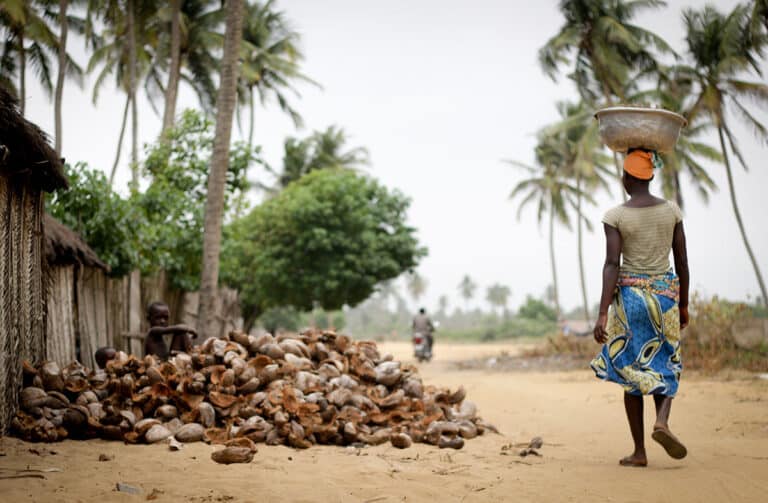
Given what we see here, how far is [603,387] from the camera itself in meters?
9.65

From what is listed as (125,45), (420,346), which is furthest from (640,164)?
(125,45)

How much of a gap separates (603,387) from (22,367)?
25.1 ft

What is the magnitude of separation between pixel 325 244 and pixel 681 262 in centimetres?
1555

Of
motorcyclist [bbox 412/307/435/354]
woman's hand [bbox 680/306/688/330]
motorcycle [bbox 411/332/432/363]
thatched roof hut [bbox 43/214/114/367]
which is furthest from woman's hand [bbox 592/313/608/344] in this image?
motorcycle [bbox 411/332/432/363]

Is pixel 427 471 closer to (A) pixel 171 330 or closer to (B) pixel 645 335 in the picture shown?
(B) pixel 645 335

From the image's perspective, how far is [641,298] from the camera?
381 centimetres

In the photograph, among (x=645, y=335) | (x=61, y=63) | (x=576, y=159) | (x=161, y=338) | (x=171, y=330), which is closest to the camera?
(x=645, y=335)

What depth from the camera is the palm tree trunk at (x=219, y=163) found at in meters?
8.84

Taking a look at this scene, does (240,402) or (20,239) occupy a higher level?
(20,239)

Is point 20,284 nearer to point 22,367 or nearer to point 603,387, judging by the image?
point 22,367

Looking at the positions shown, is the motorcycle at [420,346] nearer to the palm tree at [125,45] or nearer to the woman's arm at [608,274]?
the palm tree at [125,45]

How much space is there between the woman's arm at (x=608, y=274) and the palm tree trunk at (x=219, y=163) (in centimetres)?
608

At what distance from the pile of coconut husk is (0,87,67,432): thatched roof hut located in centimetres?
26

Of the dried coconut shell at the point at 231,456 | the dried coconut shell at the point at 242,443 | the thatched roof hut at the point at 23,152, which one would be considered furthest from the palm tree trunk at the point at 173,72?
the dried coconut shell at the point at 231,456
